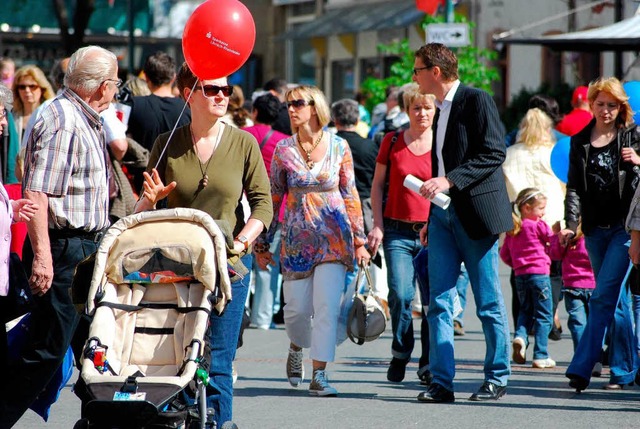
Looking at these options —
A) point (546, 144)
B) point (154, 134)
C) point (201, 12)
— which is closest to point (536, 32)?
point (546, 144)

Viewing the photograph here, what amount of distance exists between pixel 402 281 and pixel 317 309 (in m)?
0.70

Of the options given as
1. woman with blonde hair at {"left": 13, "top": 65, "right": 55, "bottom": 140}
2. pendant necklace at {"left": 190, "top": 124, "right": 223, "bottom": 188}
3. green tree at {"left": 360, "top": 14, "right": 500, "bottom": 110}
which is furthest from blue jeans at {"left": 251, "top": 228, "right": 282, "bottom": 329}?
green tree at {"left": 360, "top": 14, "right": 500, "bottom": 110}

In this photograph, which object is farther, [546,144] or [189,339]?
[546,144]

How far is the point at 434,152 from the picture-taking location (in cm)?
912

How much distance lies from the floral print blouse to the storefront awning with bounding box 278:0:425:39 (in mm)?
23187

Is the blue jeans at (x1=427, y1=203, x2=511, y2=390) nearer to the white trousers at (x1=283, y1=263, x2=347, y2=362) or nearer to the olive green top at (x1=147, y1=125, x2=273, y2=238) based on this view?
the white trousers at (x1=283, y1=263, x2=347, y2=362)

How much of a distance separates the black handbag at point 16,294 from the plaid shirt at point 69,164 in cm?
36

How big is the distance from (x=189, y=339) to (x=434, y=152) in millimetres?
3149

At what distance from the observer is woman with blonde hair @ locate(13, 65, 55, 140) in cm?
1148

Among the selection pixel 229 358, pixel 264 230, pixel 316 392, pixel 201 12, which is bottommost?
pixel 316 392

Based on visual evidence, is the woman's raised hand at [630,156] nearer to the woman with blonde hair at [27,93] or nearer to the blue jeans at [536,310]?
the blue jeans at [536,310]

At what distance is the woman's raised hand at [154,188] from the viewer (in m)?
6.73

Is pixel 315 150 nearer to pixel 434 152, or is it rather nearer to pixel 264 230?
pixel 434 152

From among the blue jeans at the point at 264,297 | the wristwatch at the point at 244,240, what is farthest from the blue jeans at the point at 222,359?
the blue jeans at the point at 264,297
